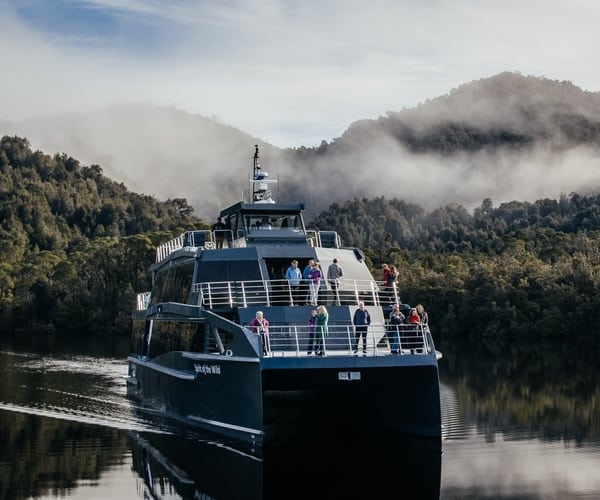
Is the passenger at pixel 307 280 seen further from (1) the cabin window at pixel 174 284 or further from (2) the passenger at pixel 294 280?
(1) the cabin window at pixel 174 284

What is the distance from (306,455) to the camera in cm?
2530

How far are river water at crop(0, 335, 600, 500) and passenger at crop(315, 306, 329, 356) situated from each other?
8.45 ft

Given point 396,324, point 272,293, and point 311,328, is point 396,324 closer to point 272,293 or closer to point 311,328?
point 311,328

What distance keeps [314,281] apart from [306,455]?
5.10 meters

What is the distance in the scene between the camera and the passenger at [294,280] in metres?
28.0

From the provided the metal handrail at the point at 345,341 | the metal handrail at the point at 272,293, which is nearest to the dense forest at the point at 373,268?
the metal handrail at the point at 272,293

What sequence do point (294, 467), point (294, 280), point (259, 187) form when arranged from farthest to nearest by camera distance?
point (259, 187), point (294, 280), point (294, 467)

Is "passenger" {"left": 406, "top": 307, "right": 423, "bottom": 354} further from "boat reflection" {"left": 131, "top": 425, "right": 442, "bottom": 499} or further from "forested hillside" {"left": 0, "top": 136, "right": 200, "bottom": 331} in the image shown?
"forested hillside" {"left": 0, "top": 136, "right": 200, "bottom": 331}

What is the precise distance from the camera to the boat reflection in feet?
71.3

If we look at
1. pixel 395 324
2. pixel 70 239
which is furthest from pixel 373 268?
pixel 395 324

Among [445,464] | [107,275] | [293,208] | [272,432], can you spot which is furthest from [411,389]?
[107,275]

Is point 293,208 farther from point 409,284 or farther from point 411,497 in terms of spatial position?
point 409,284

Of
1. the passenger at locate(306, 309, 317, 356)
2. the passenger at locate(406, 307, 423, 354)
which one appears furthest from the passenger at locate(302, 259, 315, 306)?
the passenger at locate(406, 307, 423, 354)

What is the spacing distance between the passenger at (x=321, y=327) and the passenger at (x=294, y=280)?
80.9 inches
